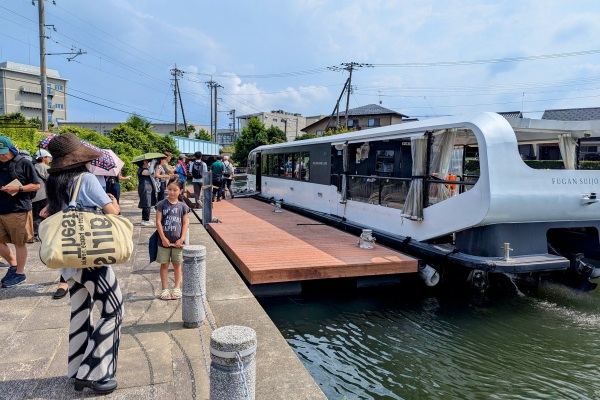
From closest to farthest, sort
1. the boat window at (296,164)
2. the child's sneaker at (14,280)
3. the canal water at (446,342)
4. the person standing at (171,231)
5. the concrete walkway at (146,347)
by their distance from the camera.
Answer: the concrete walkway at (146,347)
the canal water at (446,342)
the person standing at (171,231)
the child's sneaker at (14,280)
the boat window at (296,164)

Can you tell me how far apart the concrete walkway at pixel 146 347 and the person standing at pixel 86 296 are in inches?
6.4

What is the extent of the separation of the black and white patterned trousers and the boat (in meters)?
4.96

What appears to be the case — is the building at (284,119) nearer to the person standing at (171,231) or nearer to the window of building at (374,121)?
the window of building at (374,121)

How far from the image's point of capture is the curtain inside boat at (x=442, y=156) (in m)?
7.10

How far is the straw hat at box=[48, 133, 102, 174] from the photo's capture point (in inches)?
117

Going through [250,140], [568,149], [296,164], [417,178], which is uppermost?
[250,140]

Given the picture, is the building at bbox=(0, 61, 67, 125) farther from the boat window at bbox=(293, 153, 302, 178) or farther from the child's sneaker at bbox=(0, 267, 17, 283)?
the child's sneaker at bbox=(0, 267, 17, 283)

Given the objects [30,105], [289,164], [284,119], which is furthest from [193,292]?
[30,105]

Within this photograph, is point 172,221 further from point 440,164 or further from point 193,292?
point 440,164

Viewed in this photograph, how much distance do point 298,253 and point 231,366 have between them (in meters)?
4.71

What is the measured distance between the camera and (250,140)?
1569 inches

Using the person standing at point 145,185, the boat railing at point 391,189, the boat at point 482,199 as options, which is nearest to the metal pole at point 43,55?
the person standing at point 145,185

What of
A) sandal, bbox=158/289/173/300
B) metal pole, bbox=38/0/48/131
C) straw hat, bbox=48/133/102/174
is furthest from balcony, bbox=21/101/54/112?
straw hat, bbox=48/133/102/174

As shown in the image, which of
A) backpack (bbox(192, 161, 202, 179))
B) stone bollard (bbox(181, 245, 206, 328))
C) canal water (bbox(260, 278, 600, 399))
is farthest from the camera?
backpack (bbox(192, 161, 202, 179))
